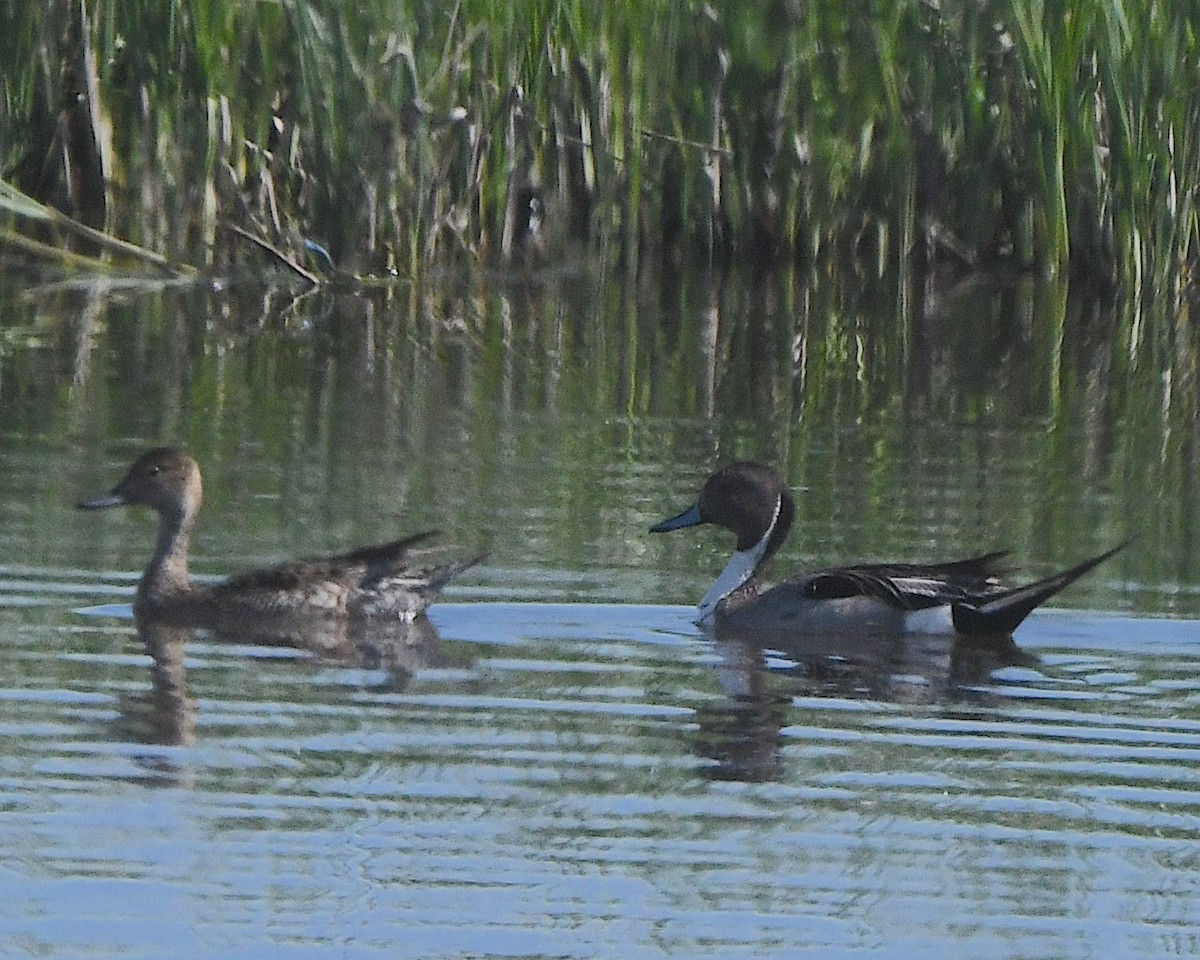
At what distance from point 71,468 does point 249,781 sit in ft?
14.2

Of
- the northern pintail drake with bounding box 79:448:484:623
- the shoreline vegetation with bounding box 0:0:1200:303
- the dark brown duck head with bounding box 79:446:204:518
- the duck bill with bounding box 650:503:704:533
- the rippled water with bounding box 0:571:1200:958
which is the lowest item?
the rippled water with bounding box 0:571:1200:958

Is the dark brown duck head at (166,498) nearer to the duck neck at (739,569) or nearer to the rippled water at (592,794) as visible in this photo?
the rippled water at (592,794)

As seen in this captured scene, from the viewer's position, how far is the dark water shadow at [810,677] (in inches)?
254

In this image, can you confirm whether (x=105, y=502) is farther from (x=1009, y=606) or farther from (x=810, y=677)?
(x=1009, y=606)

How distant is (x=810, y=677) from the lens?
7.55m

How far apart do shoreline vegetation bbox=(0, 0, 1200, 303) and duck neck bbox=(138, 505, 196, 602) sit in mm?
6680

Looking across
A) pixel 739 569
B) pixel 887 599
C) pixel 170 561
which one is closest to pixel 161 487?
pixel 170 561

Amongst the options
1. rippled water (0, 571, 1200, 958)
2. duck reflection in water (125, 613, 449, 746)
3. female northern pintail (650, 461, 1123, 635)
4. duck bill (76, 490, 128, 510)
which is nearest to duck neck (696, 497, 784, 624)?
female northern pintail (650, 461, 1123, 635)

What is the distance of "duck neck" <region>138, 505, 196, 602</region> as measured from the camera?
26.7ft

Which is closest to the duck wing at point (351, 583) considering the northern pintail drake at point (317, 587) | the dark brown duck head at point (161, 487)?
the northern pintail drake at point (317, 587)

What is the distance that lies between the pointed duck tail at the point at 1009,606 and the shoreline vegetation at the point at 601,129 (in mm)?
7611

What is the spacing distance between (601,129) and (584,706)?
10248mm

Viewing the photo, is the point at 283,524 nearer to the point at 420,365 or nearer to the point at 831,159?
the point at 420,365

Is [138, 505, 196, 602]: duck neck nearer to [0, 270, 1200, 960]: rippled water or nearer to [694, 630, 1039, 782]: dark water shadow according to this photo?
[0, 270, 1200, 960]: rippled water
